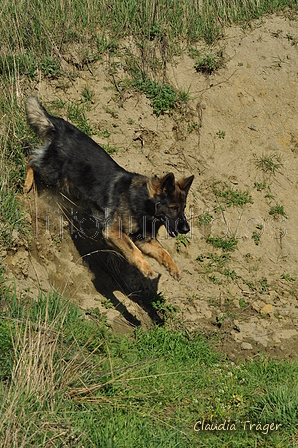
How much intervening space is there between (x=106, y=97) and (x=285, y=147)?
355 centimetres

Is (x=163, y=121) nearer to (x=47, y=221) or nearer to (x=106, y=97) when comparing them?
(x=106, y=97)

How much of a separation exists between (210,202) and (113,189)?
94.8 inches

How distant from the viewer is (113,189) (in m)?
7.05

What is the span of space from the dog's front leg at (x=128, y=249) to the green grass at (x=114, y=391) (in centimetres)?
89

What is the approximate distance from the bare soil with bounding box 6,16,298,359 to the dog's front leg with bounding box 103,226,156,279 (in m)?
0.32

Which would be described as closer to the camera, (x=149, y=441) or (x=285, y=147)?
(x=149, y=441)

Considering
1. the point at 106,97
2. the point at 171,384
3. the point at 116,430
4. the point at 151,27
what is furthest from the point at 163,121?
the point at 116,430

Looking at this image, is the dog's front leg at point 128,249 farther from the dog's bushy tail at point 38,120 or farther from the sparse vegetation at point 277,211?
the sparse vegetation at point 277,211

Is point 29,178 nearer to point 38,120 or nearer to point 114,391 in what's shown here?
point 38,120

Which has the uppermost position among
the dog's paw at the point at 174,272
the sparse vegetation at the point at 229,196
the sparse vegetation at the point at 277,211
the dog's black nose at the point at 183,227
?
the sparse vegetation at the point at 229,196

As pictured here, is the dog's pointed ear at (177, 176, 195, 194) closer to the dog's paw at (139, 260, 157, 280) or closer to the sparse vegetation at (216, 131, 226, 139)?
the dog's paw at (139, 260, 157, 280)

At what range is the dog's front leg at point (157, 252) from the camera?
21.7 ft

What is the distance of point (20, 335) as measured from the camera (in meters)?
4.74

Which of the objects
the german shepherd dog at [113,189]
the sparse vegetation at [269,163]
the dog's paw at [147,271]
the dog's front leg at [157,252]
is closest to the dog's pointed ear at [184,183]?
the german shepherd dog at [113,189]
